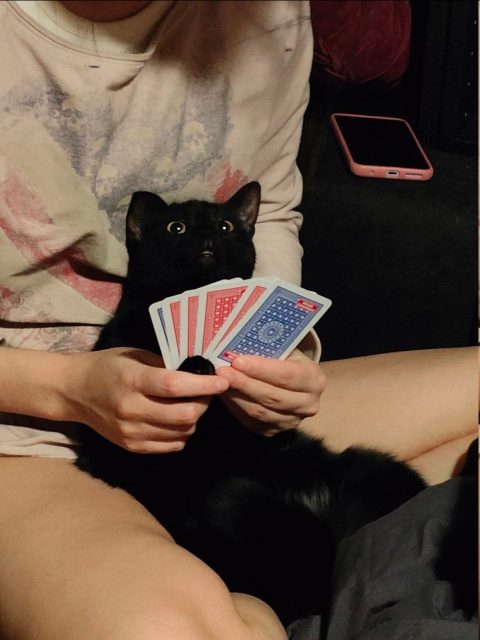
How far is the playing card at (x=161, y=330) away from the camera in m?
0.77

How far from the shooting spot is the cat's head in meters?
0.98

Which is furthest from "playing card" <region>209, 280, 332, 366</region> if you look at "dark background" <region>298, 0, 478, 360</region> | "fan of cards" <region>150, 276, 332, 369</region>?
"dark background" <region>298, 0, 478, 360</region>

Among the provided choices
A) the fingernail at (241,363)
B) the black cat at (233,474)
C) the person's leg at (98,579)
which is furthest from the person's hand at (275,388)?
the person's leg at (98,579)

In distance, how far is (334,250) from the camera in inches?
46.9

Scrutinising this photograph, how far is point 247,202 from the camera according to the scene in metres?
1.04

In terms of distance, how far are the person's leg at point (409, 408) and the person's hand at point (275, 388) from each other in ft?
0.47

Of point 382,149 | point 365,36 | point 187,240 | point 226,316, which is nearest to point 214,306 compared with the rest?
point 226,316

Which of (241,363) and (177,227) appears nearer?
(241,363)

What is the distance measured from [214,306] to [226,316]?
0.08 feet

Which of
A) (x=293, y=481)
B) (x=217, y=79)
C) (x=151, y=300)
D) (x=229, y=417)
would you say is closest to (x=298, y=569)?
(x=293, y=481)

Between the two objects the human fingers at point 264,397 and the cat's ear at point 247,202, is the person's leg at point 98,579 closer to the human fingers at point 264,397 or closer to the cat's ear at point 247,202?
the human fingers at point 264,397

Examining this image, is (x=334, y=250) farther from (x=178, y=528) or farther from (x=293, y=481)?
(x=178, y=528)

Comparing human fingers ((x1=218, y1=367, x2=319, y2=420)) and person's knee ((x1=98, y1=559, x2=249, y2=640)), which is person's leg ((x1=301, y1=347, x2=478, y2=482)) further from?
person's knee ((x1=98, y1=559, x2=249, y2=640))

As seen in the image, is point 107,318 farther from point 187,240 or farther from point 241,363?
point 241,363
